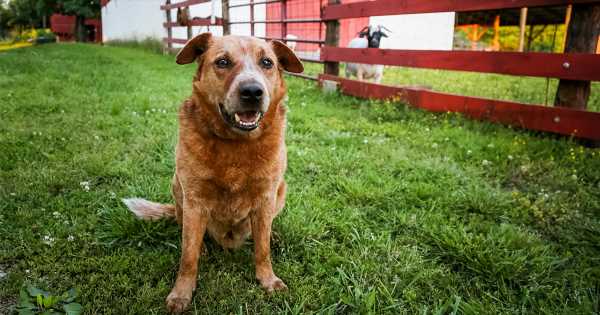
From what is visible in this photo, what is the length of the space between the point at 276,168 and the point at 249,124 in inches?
11.9

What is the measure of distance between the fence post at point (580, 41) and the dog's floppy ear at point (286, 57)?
3.08 metres

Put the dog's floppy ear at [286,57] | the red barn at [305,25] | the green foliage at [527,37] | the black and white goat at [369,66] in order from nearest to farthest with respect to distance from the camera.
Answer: the dog's floppy ear at [286,57]
the black and white goat at [369,66]
the red barn at [305,25]
the green foliage at [527,37]

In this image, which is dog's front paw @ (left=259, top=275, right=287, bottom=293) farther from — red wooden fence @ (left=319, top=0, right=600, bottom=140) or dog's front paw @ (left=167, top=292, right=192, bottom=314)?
red wooden fence @ (left=319, top=0, right=600, bottom=140)

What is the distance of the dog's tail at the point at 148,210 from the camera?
8.09ft

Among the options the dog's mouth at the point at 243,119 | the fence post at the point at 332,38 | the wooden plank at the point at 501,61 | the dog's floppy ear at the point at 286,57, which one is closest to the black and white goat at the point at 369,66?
the fence post at the point at 332,38

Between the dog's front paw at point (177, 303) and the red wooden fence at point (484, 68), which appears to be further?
the red wooden fence at point (484, 68)

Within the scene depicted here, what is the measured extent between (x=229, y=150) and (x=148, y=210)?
908 millimetres

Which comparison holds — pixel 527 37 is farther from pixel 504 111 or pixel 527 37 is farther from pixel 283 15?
pixel 504 111

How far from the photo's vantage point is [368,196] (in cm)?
299

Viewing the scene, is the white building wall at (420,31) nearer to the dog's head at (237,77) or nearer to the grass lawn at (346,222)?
the grass lawn at (346,222)

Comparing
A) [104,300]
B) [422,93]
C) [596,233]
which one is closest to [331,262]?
[104,300]

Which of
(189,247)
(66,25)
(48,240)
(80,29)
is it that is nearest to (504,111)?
(189,247)


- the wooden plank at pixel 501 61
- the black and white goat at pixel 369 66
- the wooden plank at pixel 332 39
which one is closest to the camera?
the wooden plank at pixel 501 61

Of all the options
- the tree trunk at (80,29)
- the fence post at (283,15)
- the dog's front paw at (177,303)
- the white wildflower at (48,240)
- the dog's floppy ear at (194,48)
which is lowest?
the dog's front paw at (177,303)
